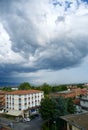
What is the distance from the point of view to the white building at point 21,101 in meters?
95.6

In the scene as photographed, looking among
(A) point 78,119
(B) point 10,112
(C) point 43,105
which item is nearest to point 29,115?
(B) point 10,112

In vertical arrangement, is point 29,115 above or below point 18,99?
below

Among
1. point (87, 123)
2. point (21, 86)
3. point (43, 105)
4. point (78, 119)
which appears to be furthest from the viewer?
point (21, 86)

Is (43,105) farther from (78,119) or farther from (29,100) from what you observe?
(29,100)

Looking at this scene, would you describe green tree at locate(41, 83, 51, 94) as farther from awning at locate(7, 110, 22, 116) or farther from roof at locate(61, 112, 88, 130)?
roof at locate(61, 112, 88, 130)

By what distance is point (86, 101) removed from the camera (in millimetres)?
72250

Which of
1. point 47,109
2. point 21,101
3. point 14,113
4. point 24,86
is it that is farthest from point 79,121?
point 24,86

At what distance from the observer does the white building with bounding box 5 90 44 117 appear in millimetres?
95625

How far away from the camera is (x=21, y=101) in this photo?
96.0 m

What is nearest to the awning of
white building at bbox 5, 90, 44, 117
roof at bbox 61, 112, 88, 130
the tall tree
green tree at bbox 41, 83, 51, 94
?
white building at bbox 5, 90, 44, 117

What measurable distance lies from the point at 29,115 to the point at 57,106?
31.1 meters

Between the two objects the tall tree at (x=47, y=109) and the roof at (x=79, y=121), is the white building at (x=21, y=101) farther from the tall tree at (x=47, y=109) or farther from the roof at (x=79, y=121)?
the roof at (x=79, y=121)

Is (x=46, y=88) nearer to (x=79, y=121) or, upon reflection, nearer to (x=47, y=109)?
(x=47, y=109)

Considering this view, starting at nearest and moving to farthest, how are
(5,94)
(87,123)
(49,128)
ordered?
(87,123) < (49,128) < (5,94)
